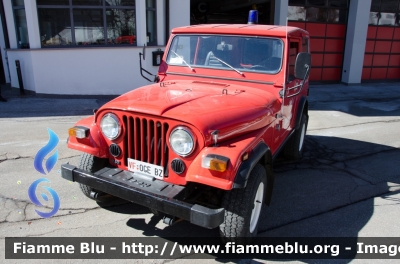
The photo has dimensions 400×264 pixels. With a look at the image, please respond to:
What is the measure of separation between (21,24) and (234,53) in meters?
8.08

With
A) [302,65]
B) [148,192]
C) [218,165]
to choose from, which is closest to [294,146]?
[302,65]

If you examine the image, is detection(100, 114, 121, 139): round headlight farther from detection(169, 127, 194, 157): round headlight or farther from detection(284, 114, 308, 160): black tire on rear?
detection(284, 114, 308, 160): black tire on rear

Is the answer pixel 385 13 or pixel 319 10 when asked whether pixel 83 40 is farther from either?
pixel 385 13

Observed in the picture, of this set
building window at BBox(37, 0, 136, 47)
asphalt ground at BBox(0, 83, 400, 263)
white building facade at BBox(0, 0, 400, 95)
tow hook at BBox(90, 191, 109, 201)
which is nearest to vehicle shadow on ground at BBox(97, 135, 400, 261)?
asphalt ground at BBox(0, 83, 400, 263)

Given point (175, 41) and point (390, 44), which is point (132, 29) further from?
point (390, 44)

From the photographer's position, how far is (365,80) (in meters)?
13.9

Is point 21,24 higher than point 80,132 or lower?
higher

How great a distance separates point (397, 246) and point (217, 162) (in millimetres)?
2063

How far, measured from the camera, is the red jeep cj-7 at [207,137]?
2537 mm

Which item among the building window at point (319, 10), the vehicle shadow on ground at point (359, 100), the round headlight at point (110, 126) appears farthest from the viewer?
the building window at point (319, 10)

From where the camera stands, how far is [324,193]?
4.06m

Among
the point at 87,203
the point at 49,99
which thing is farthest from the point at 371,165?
the point at 49,99

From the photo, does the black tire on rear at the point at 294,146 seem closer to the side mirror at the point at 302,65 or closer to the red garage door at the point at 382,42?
the side mirror at the point at 302,65

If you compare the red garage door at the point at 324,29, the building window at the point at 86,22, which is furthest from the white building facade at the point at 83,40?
the red garage door at the point at 324,29
